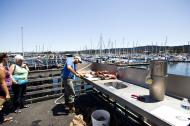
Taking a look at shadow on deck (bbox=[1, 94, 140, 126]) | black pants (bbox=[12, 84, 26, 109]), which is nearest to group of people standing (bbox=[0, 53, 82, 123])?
black pants (bbox=[12, 84, 26, 109])

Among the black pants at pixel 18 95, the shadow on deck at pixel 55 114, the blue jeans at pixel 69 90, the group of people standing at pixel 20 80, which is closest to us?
the shadow on deck at pixel 55 114

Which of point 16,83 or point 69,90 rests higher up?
point 16,83

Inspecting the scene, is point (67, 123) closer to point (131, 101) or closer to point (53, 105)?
point (53, 105)

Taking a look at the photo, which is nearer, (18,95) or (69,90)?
(69,90)

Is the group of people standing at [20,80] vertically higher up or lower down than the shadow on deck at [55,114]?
higher up

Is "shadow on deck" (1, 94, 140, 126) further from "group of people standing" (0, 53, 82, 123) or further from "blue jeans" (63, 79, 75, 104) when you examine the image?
"blue jeans" (63, 79, 75, 104)

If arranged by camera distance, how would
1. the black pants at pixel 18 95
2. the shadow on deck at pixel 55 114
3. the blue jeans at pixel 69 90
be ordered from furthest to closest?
the black pants at pixel 18 95 → the blue jeans at pixel 69 90 → the shadow on deck at pixel 55 114

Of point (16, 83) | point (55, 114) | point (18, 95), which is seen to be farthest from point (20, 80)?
point (55, 114)

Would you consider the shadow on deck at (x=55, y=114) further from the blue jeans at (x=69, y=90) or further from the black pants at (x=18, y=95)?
the blue jeans at (x=69, y=90)

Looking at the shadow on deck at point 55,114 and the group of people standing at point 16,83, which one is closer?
the shadow on deck at point 55,114

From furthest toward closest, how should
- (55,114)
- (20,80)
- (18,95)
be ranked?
(18,95) < (20,80) < (55,114)

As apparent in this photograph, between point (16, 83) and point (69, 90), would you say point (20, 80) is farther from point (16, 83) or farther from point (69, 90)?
point (69, 90)

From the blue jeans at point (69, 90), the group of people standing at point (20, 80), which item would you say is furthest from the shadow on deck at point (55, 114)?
the blue jeans at point (69, 90)

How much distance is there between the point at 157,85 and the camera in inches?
109
